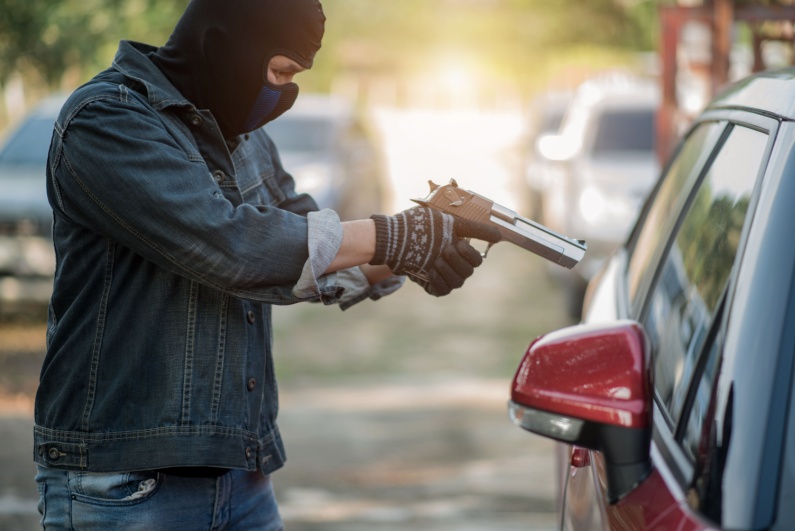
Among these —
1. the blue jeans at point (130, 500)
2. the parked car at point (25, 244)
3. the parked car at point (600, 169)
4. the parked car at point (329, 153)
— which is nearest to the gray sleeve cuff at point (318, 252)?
the blue jeans at point (130, 500)

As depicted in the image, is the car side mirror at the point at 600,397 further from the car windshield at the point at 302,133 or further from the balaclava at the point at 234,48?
the car windshield at the point at 302,133

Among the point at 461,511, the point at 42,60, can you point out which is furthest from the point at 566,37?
the point at 461,511

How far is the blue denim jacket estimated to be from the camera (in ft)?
7.07

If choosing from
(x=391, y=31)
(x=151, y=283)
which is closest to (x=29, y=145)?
(x=151, y=283)

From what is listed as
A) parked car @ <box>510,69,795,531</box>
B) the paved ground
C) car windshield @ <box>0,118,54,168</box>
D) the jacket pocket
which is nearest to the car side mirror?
parked car @ <box>510,69,795,531</box>

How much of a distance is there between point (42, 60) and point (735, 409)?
7929mm

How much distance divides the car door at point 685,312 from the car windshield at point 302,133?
918 centimetres

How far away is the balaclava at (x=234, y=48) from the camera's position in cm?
237

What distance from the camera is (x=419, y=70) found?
55406 mm

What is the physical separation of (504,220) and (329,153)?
9792 mm

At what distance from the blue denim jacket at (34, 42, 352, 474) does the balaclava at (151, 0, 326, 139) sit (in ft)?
0.18

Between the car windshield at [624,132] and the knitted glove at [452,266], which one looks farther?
the car windshield at [624,132]

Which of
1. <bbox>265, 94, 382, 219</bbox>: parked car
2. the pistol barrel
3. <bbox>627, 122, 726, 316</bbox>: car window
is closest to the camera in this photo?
the pistol barrel

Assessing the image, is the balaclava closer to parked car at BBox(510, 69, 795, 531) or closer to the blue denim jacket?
the blue denim jacket
